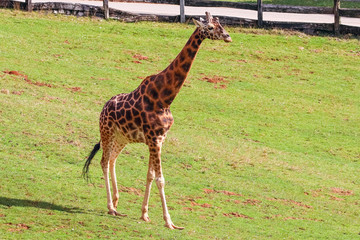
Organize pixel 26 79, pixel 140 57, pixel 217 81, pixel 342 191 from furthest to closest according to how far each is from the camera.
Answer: pixel 140 57 < pixel 217 81 < pixel 26 79 < pixel 342 191

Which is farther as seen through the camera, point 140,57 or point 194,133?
point 140,57

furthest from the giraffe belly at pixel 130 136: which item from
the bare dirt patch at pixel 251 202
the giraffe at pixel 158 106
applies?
the bare dirt patch at pixel 251 202

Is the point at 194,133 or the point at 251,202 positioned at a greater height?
the point at 194,133

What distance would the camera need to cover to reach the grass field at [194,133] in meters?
15.4

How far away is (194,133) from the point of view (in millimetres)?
22906

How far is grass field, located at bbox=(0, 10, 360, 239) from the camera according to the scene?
15.4 metres

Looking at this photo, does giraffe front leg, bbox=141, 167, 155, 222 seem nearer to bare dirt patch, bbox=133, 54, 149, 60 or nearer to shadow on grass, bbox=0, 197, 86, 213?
shadow on grass, bbox=0, 197, 86, 213

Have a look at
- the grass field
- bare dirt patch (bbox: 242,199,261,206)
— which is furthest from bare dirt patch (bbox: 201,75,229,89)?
bare dirt patch (bbox: 242,199,261,206)

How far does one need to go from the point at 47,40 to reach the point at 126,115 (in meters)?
A: 16.7

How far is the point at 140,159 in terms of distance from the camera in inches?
764

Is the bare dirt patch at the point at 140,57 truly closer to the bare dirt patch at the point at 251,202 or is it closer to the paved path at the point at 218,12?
the paved path at the point at 218,12

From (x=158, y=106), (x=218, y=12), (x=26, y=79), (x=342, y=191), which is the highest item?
(x=218, y=12)

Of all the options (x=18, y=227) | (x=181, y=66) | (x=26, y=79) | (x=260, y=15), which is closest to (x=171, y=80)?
(x=181, y=66)

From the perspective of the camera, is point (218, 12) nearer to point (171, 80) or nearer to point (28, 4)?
point (28, 4)
